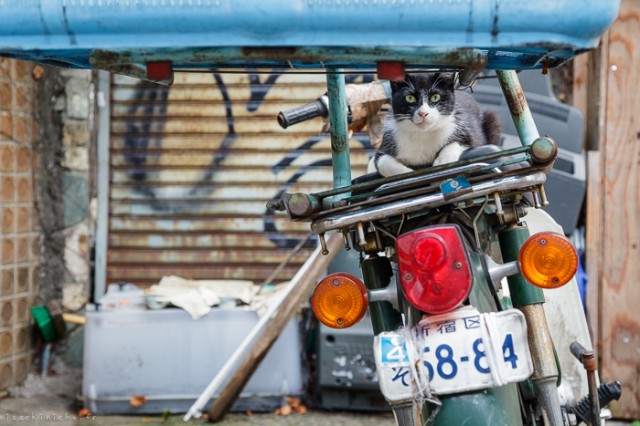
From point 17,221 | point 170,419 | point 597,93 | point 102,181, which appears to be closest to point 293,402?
point 170,419

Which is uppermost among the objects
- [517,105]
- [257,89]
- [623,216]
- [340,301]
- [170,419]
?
[257,89]

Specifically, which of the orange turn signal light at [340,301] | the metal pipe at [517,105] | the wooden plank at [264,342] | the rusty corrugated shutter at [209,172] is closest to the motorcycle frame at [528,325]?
the orange turn signal light at [340,301]

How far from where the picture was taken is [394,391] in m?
1.84

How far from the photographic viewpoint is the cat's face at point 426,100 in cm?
279

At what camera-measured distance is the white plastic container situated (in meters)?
4.71

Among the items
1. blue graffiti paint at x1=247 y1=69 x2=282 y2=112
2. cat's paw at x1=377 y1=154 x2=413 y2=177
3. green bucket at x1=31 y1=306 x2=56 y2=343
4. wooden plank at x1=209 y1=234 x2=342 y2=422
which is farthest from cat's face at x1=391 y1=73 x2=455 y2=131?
green bucket at x1=31 y1=306 x2=56 y2=343

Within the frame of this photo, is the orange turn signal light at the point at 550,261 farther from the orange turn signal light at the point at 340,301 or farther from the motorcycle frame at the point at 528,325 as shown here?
the orange turn signal light at the point at 340,301

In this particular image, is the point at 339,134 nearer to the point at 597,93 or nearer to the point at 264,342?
the point at 264,342

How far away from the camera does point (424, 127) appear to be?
2.83 metres

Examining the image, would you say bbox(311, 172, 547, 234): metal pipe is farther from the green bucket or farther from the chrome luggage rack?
the green bucket

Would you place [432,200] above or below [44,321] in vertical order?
above

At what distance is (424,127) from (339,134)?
0.48m

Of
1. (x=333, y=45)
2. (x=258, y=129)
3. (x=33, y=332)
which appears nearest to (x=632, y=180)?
(x=258, y=129)

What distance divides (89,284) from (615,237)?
3243 mm
